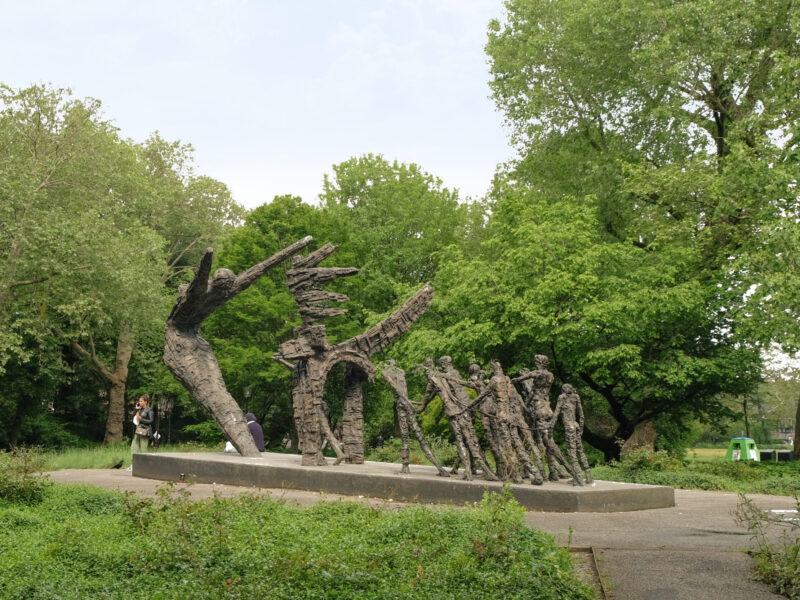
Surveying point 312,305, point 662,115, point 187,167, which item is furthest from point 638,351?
point 187,167

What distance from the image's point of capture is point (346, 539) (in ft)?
29.6

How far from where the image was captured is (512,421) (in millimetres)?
14398

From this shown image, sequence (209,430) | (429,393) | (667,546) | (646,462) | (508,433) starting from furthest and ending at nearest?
(209,430)
(646,462)
(429,393)
(508,433)
(667,546)

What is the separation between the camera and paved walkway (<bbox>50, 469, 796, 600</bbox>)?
779 centimetres

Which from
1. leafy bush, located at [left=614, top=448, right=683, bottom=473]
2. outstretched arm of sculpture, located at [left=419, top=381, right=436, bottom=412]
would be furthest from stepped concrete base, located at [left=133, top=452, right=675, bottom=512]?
leafy bush, located at [left=614, top=448, right=683, bottom=473]

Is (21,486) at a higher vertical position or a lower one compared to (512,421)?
lower

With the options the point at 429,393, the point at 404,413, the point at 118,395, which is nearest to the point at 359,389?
the point at 404,413

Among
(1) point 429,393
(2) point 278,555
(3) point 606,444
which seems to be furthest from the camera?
(3) point 606,444

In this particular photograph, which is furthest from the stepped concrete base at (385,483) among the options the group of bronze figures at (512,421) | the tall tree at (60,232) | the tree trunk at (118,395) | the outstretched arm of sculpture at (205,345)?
the tree trunk at (118,395)

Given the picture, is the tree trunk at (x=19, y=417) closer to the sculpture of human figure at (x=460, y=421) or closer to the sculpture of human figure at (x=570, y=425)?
the sculpture of human figure at (x=460, y=421)

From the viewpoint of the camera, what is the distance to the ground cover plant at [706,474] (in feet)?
62.2

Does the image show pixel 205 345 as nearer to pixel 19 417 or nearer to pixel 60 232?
pixel 60 232

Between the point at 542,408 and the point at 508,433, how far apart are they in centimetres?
94

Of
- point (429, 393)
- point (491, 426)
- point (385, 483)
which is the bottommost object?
point (385, 483)
